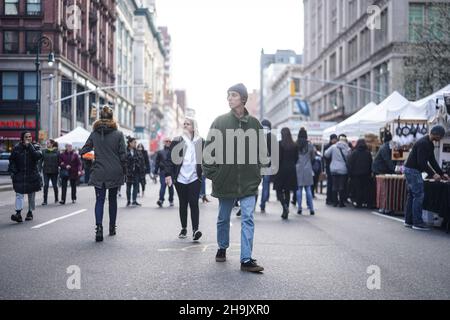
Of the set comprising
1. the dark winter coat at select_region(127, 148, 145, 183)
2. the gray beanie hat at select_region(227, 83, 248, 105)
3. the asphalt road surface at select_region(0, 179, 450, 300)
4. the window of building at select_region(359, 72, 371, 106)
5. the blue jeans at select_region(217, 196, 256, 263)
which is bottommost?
the asphalt road surface at select_region(0, 179, 450, 300)

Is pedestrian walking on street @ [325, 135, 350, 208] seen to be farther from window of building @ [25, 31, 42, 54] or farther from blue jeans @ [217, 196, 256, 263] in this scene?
window of building @ [25, 31, 42, 54]

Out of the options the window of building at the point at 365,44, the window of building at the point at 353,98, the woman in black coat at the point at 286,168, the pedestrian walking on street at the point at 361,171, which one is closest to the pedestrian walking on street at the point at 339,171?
the pedestrian walking on street at the point at 361,171

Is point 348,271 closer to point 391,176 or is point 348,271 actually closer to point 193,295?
point 193,295

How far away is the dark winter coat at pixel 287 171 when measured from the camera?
1202 centimetres

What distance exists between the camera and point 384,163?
1453 cm

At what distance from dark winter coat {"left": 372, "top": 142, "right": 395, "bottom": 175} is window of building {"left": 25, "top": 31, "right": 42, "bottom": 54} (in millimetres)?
31935

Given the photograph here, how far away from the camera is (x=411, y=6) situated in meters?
43.3

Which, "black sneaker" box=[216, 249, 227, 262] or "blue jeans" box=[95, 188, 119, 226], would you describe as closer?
"black sneaker" box=[216, 249, 227, 262]

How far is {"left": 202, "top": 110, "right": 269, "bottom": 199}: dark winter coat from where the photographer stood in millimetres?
6098

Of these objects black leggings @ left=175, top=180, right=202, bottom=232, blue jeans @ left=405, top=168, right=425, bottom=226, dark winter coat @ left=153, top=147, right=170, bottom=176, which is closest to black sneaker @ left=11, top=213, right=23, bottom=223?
black leggings @ left=175, top=180, right=202, bottom=232

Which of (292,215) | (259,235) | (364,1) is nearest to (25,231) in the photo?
(259,235)

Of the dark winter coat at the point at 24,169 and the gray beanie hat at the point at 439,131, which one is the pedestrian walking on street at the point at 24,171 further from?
the gray beanie hat at the point at 439,131

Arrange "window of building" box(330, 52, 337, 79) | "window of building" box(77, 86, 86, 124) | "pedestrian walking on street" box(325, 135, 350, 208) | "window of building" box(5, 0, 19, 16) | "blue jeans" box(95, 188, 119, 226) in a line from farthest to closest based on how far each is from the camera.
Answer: "window of building" box(330, 52, 337, 79) < "window of building" box(77, 86, 86, 124) < "window of building" box(5, 0, 19, 16) < "pedestrian walking on street" box(325, 135, 350, 208) < "blue jeans" box(95, 188, 119, 226)

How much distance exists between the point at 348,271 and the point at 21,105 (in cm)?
3797
